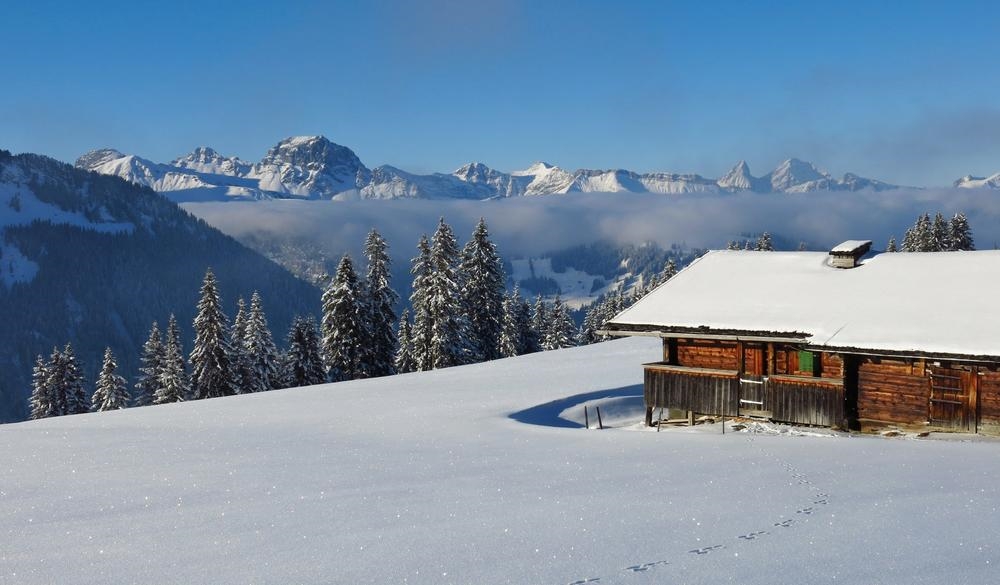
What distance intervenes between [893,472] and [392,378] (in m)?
27.5

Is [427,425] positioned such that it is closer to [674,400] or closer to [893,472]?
[674,400]

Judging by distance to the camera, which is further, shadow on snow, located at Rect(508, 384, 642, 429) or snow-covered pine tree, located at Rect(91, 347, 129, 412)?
snow-covered pine tree, located at Rect(91, 347, 129, 412)

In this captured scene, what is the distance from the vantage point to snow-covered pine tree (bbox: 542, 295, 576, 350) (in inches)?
2721

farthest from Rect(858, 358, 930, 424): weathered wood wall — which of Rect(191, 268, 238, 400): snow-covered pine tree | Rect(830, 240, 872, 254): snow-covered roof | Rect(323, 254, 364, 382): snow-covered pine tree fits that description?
Rect(191, 268, 238, 400): snow-covered pine tree

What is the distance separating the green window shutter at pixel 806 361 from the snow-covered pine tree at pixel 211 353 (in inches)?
1569

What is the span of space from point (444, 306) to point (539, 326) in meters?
26.7

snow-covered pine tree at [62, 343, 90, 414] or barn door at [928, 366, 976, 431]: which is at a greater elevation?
barn door at [928, 366, 976, 431]

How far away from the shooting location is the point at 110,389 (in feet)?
184

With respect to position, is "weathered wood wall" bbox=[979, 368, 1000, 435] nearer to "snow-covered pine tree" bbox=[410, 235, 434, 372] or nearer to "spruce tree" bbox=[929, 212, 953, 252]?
"snow-covered pine tree" bbox=[410, 235, 434, 372]

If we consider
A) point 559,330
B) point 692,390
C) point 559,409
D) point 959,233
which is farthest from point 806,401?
point 959,233

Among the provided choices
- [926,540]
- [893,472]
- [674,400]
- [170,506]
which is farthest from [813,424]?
[170,506]

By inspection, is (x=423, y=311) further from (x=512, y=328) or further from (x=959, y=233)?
(x=959, y=233)

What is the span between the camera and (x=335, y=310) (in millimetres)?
48531

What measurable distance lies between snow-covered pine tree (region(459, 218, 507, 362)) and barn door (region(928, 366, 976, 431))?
37.5 meters
